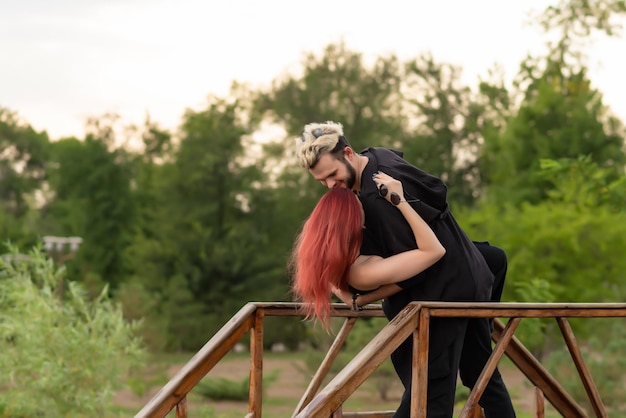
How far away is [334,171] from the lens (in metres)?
3.78

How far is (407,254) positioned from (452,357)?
54 centimetres

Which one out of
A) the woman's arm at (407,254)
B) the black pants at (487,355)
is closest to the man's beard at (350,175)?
the woman's arm at (407,254)

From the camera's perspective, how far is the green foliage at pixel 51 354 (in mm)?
11523

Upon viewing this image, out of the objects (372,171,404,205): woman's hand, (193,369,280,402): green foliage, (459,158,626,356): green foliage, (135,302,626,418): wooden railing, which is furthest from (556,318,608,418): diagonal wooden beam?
(193,369,280,402): green foliage

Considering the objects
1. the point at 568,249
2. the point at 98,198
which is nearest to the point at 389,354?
the point at 568,249

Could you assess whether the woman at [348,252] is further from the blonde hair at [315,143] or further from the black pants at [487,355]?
the black pants at [487,355]

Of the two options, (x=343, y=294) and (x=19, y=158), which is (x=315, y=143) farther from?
(x=19, y=158)

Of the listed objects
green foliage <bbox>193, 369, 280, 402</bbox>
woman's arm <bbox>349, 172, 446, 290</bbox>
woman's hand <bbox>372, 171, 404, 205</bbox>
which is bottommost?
green foliage <bbox>193, 369, 280, 402</bbox>

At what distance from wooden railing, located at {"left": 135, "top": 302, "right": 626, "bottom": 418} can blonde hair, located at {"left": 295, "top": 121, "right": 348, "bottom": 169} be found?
26.9 inches

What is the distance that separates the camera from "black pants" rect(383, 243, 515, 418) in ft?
12.7

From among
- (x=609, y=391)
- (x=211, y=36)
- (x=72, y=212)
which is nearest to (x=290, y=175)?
(x=211, y=36)

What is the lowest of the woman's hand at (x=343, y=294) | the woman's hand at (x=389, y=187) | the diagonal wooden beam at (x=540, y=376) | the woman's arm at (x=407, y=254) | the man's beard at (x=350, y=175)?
the diagonal wooden beam at (x=540, y=376)

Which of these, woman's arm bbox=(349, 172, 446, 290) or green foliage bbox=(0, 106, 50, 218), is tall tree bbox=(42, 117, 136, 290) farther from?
woman's arm bbox=(349, 172, 446, 290)

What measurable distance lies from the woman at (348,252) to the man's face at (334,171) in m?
0.06
